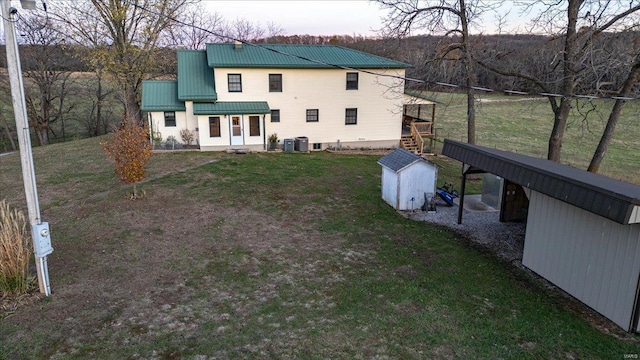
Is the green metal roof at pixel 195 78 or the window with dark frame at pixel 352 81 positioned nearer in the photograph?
the green metal roof at pixel 195 78

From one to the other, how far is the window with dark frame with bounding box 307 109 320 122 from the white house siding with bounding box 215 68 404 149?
0.19 meters

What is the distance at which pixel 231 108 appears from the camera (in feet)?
75.4

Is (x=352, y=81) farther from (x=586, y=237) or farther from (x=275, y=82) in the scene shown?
(x=586, y=237)

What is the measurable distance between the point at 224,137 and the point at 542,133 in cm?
2977

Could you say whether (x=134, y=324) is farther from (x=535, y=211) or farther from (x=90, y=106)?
(x=90, y=106)

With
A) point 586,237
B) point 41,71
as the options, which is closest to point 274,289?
point 586,237

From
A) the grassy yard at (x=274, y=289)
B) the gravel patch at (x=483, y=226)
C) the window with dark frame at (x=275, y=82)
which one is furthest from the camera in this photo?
the window with dark frame at (x=275, y=82)

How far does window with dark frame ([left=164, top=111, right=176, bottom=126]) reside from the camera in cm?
2342

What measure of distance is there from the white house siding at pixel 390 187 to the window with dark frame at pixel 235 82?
1235cm

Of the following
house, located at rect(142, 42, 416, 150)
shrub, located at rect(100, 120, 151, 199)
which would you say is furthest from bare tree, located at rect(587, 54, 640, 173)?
shrub, located at rect(100, 120, 151, 199)

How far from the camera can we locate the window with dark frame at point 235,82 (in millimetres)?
23688

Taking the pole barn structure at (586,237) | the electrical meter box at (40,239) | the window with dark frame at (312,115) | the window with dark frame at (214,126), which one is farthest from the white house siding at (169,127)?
the pole barn structure at (586,237)

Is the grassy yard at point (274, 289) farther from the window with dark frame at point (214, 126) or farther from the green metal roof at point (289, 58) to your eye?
the green metal roof at point (289, 58)

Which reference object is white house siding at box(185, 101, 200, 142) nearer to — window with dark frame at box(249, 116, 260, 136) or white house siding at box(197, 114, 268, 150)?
white house siding at box(197, 114, 268, 150)
